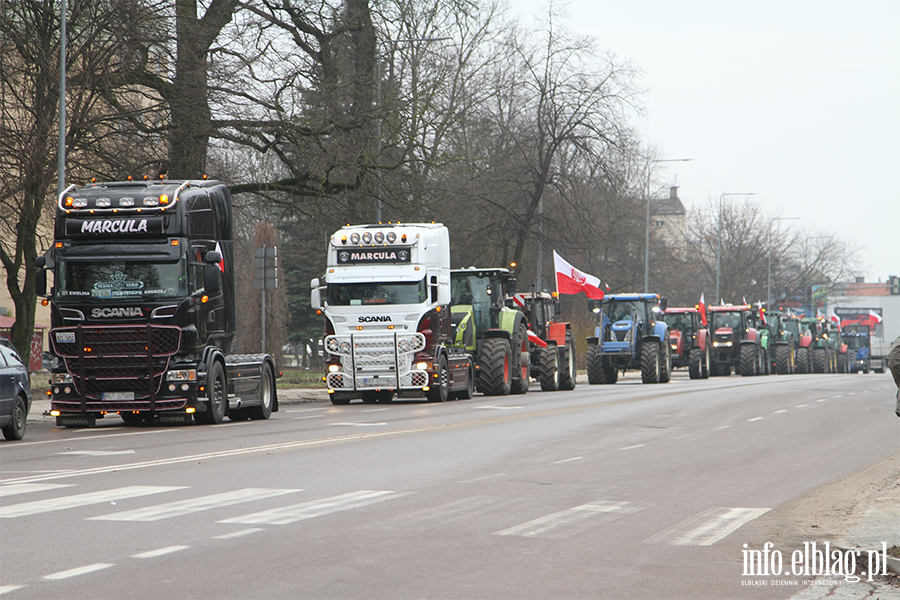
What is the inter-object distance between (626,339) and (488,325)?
36.8 feet

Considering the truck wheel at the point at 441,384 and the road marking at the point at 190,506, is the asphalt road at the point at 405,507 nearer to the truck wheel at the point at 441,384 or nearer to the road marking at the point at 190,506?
the road marking at the point at 190,506

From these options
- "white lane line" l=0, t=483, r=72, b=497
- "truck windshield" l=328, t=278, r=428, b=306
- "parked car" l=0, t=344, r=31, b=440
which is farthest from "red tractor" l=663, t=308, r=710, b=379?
"white lane line" l=0, t=483, r=72, b=497

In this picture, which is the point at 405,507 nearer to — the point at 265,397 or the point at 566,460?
the point at 566,460

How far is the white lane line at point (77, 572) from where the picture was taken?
650 centimetres

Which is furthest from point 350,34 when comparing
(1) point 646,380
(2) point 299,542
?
(2) point 299,542

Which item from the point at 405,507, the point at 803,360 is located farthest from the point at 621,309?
the point at 405,507

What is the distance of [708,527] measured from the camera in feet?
28.9

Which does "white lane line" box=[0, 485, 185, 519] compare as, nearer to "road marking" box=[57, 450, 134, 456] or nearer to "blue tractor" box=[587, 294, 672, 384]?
"road marking" box=[57, 450, 134, 456]

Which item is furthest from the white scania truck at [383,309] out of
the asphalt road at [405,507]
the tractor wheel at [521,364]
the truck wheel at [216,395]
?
the truck wheel at [216,395]

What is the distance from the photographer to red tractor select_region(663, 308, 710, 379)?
48.4m

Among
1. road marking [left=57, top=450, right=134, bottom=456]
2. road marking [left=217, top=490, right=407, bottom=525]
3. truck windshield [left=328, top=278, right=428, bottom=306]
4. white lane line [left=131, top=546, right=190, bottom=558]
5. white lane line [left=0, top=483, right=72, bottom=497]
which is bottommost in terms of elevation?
road marking [left=217, top=490, right=407, bottom=525]

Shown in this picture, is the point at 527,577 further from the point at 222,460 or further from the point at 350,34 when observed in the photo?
the point at 350,34

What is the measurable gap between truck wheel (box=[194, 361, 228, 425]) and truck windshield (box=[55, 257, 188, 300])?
155cm

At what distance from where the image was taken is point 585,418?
2053 cm
